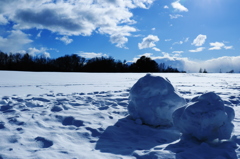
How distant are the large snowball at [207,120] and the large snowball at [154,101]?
0.76 metres

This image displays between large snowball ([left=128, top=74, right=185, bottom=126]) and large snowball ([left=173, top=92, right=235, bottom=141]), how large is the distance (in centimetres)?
76

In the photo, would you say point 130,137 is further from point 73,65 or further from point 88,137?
point 73,65

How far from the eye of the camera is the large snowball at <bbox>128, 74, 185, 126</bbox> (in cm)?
409

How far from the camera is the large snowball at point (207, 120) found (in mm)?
3133

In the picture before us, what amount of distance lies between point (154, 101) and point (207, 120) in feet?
4.11

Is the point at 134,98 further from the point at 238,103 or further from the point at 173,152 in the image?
the point at 238,103

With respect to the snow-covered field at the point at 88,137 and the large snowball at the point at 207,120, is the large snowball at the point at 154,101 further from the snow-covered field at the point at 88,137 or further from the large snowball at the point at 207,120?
the large snowball at the point at 207,120

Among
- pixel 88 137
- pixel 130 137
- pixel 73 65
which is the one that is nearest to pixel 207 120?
pixel 130 137

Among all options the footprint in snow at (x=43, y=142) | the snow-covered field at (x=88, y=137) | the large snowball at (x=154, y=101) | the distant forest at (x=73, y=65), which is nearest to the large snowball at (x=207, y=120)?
the snow-covered field at (x=88, y=137)

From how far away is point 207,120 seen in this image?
3121 millimetres

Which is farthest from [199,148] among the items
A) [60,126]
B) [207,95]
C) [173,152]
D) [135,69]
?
[135,69]

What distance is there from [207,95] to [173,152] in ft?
4.18

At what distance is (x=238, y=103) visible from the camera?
239 inches

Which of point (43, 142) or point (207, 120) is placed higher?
point (207, 120)
